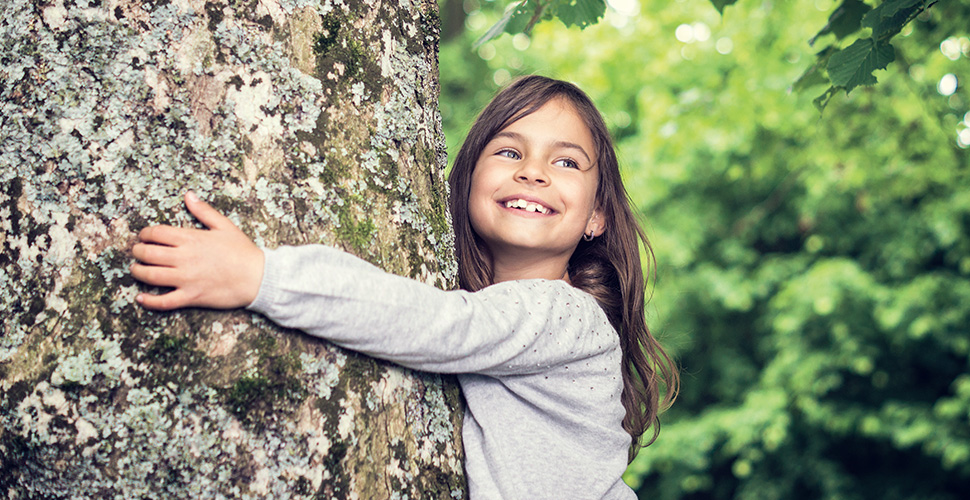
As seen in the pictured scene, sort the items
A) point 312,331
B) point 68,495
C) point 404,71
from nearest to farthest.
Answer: point 68,495
point 312,331
point 404,71

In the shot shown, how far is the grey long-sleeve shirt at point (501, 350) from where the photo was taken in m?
1.24

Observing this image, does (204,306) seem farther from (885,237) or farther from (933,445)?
(885,237)

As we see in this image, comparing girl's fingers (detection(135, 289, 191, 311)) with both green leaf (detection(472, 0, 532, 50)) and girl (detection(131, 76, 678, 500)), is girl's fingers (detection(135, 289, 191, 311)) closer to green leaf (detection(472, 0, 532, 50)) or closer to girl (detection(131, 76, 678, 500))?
girl (detection(131, 76, 678, 500))

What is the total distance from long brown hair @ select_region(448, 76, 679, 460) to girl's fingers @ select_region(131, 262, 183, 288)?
3.63 feet

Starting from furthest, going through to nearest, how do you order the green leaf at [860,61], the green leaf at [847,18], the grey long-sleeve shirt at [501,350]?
the green leaf at [847,18] < the green leaf at [860,61] < the grey long-sleeve shirt at [501,350]

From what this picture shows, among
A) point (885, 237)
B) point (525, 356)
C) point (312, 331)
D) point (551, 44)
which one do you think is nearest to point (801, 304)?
point (885, 237)

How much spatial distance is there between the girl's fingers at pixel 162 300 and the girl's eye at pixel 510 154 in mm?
1265

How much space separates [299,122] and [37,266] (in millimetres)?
485

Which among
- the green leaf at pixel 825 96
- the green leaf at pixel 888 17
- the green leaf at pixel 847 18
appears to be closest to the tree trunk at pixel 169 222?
the green leaf at pixel 888 17

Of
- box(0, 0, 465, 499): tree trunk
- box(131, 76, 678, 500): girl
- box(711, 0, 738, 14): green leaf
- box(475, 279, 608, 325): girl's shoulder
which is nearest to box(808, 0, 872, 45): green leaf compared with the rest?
box(711, 0, 738, 14): green leaf

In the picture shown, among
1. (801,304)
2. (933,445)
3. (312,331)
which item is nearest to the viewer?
(312,331)

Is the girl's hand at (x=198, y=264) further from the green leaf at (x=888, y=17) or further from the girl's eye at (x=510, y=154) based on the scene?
the green leaf at (x=888, y=17)

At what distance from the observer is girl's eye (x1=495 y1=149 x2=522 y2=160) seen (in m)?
2.22

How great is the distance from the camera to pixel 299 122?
129 centimetres
